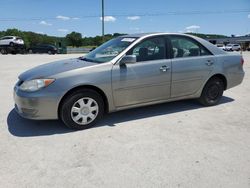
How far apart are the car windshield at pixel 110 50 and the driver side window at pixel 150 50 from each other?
0.18 meters

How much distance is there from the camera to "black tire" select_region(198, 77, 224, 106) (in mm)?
5332

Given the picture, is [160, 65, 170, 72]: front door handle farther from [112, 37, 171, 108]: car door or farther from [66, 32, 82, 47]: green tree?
[66, 32, 82, 47]: green tree

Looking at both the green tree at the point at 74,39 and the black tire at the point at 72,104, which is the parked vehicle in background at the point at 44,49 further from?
the green tree at the point at 74,39

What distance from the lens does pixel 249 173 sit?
9.26 ft

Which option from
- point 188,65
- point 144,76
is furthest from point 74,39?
point 144,76

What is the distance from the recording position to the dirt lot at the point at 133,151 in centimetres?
273

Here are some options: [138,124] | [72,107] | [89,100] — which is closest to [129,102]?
[138,124]

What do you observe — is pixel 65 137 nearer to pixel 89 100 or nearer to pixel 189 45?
pixel 89 100

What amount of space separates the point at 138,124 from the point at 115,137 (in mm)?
682

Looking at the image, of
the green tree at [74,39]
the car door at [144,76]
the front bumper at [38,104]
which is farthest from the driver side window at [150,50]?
the green tree at [74,39]

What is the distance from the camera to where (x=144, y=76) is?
14.6 ft

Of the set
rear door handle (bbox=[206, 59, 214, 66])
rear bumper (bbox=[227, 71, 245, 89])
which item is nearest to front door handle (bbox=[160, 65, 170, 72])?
rear door handle (bbox=[206, 59, 214, 66])

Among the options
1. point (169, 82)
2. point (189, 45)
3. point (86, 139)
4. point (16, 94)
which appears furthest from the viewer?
point (189, 45)

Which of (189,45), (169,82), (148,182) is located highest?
(189,45)
